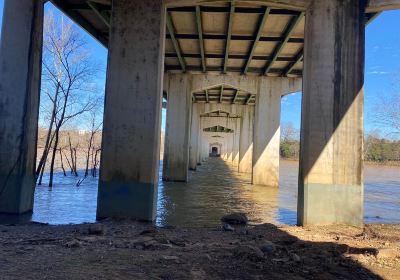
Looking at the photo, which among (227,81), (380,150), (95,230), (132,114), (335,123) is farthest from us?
(380,150)

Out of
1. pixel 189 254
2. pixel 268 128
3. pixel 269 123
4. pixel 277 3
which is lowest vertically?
pixel 189 254

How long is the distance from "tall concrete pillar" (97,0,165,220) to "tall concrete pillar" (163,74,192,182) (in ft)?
51.9

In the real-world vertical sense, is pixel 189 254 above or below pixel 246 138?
below

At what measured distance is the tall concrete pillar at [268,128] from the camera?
27.1m

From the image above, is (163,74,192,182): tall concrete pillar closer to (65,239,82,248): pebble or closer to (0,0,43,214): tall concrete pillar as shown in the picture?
(0,0,43,214): tall concrete pillar

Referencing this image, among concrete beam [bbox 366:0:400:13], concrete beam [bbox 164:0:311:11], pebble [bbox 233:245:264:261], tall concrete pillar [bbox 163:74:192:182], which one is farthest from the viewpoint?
tall concrete pillar [bbox 163:74:192:182]

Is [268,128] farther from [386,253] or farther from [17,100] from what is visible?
[386,253]

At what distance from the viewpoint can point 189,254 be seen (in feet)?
24.9

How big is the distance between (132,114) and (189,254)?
5470 mm

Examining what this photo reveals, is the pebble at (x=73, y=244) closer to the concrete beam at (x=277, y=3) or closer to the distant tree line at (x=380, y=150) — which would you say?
the concrete beam at (x=277, y=3)

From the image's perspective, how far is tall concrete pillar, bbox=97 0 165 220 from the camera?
1195cm

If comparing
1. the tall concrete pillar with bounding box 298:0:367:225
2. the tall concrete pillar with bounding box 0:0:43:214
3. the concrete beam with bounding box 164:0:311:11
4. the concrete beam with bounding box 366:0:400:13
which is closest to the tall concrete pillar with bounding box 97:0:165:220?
the concrete beam with bounding box 164:0:311:11

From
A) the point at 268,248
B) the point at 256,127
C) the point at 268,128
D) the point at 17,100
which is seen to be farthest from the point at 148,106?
the point at 268,128

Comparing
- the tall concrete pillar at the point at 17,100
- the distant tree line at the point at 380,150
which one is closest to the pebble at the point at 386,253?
the tall concrete pillar at the point at 17,100
